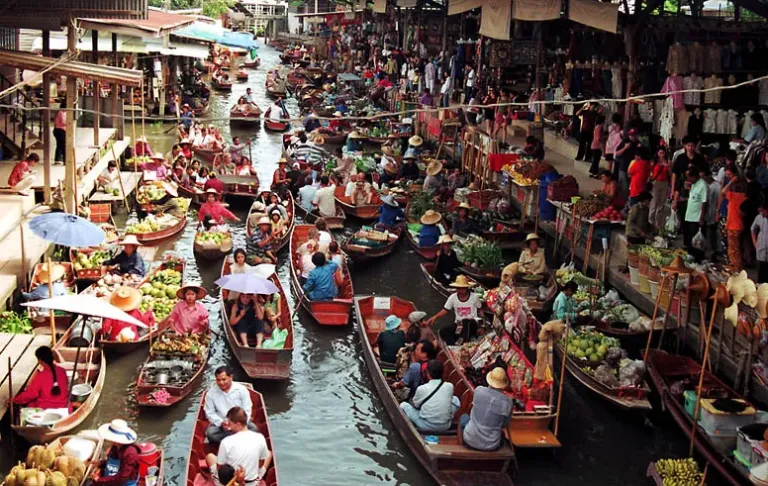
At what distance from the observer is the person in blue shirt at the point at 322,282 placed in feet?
49.5

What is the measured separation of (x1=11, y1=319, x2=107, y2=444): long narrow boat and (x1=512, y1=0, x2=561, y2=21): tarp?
9591 millimetres

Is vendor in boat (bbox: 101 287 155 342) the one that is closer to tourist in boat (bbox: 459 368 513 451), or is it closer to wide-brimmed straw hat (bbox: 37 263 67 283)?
wide-brimmed straw hat (bbox: 37 263 67 283)

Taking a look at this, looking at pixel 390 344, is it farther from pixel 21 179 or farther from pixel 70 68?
pixel 21 179

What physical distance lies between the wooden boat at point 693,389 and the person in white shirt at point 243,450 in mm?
4737

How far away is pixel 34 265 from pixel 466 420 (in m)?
7.68

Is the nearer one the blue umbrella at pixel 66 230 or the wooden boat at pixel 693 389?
the wooden boat at pixel 693 389

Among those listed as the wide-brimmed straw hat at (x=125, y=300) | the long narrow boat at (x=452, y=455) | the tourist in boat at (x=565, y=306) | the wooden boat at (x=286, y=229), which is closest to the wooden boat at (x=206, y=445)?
the long narrow boat at (x=452, y=455)

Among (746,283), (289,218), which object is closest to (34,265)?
(289,218)

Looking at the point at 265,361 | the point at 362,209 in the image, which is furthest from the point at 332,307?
the point at 362,209

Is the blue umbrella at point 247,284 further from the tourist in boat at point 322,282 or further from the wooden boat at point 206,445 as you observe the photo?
the tourist in boat at point 322,282

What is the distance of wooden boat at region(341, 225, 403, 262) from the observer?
60.2 feet

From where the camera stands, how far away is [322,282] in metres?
15.1

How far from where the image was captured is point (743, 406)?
35.7 feet

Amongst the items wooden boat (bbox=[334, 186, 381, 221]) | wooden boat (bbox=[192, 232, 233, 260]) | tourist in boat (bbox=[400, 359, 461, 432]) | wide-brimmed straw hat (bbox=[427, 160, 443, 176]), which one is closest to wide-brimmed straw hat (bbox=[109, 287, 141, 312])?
tourist in boat (bbox=[400, 359, 461, 432])
